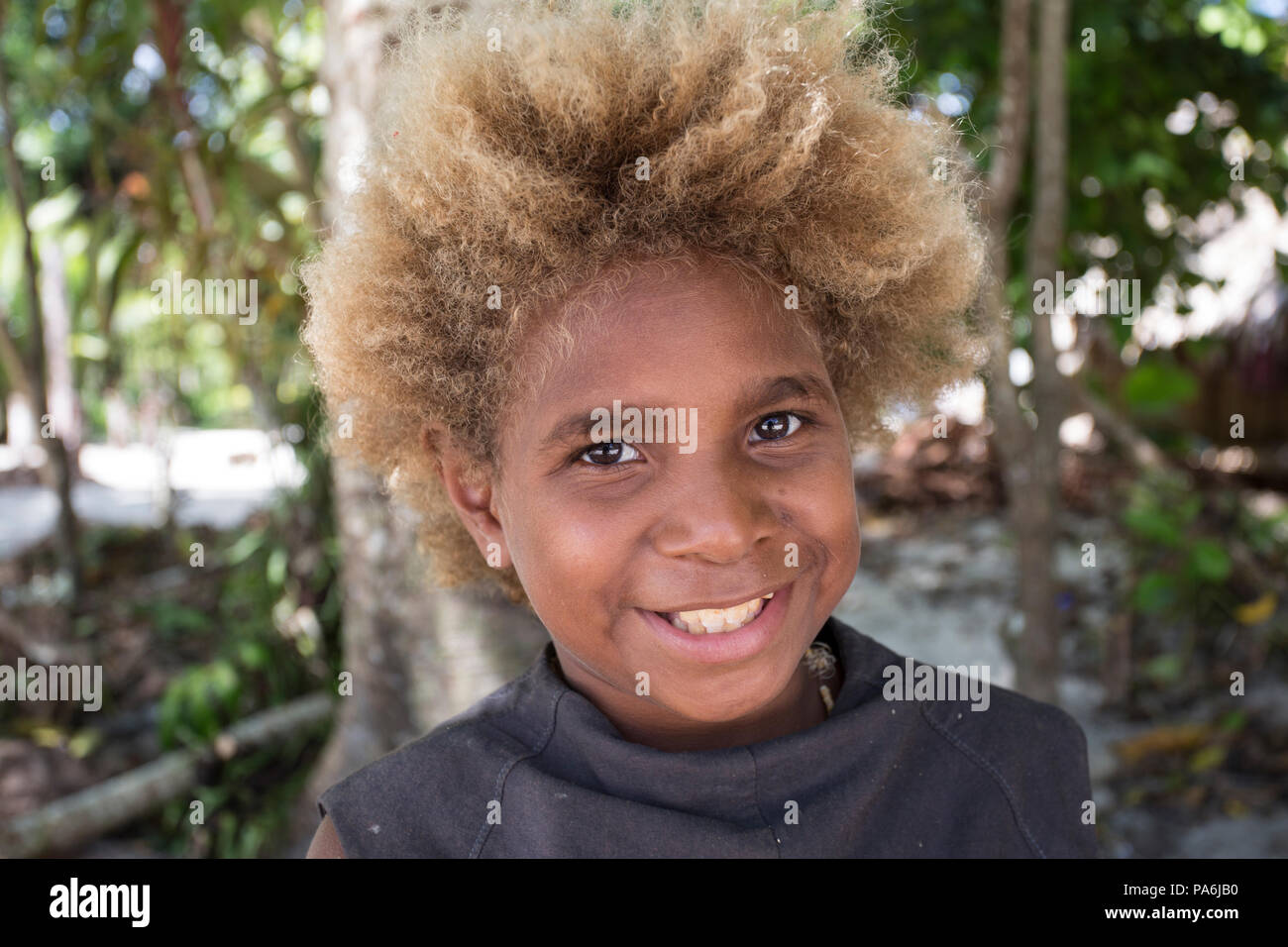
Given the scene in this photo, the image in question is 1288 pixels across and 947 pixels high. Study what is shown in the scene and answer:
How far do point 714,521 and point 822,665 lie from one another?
51 cm

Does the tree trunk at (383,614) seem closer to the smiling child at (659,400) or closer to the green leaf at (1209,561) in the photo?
the smiling child at (659,400)

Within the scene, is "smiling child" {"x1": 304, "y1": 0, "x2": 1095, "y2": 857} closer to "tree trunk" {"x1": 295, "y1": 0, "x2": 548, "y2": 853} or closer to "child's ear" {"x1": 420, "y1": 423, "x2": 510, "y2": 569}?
"child's ear" {"x1": 420, "y1": 423, "x2": 510, "y2": 569}

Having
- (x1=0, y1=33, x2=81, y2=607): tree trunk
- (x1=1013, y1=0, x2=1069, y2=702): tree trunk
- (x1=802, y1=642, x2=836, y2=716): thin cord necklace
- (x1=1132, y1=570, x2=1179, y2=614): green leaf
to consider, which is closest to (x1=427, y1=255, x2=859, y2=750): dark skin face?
(x1=802, y1=642, x2=836, y2=716): thin cord necklace

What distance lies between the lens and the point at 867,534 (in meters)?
6.59

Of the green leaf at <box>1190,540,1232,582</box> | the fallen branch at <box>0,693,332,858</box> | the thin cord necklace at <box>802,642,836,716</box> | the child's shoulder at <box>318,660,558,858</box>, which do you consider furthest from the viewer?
the green leaf at <box>1190,540,1232,582</box>

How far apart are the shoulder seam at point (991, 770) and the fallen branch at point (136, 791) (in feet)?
9.70

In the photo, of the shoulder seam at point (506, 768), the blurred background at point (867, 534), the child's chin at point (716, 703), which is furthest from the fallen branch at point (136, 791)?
the child's chin at point (716, 703)

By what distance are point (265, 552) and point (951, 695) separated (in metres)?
4.18

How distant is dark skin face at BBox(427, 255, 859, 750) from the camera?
1.38 metres

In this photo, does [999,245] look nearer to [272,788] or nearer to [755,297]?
[755,297]

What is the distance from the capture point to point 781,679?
1.44 m

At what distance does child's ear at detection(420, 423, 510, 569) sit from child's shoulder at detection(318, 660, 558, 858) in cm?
24
